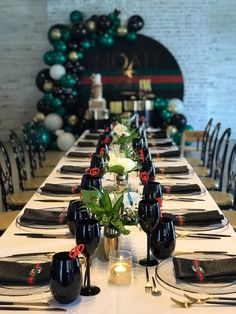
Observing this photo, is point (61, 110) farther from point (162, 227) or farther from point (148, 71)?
point (162, 227)

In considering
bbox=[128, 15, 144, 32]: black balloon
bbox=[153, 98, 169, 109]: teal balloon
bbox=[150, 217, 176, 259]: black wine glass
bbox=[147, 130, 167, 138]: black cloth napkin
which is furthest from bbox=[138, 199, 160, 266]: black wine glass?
bbox=[128, 15, 144, 32]: black balloon

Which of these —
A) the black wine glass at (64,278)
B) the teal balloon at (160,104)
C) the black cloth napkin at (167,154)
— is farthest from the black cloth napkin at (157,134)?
the black wine glass at (64,278)

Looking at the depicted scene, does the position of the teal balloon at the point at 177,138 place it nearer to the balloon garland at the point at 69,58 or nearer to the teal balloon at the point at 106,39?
the balloon garland at the point at 69,58

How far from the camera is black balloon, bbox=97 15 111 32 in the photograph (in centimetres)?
696

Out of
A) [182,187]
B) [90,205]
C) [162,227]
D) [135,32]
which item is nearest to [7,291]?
[90,205]

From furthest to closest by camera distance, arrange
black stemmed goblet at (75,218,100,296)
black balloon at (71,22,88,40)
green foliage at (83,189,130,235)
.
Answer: black balloon at (71,22,88,40) < green foliage at (83,189,130,235) < black stemmed goblet at (75,218,100,296)

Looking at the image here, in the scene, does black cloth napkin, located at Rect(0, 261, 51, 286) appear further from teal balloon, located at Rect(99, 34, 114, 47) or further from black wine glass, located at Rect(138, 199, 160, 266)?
teal balloon, located at Rect(99, 34, 114, 47)

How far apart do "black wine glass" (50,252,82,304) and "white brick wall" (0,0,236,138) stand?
22.2 feet

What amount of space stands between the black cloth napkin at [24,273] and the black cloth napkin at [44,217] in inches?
17.1

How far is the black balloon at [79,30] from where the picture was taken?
22.8 ft

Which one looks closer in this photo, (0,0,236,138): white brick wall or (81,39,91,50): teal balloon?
(81,39,91,50): teal balloon

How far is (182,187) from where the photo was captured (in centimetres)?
232

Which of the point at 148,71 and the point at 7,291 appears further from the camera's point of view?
the point at 148,71

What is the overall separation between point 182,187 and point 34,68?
642 cm
